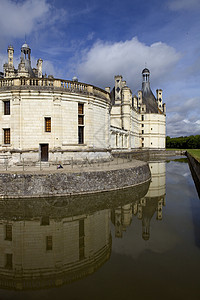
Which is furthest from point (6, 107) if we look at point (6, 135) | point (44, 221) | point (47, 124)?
point (44, 221)

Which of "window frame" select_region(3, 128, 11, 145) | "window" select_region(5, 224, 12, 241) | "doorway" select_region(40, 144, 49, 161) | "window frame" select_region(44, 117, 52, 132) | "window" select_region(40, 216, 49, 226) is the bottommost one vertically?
"window" select_region(5, 224, 12, 241)

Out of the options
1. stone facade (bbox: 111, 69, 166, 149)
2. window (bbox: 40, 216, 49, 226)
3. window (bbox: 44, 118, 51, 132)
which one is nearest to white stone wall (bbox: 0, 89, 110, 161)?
window (bbox: 44, 118, 51, 132)

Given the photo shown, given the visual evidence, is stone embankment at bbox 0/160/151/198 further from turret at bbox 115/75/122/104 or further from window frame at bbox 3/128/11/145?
turret at bbox 115/75/122/104

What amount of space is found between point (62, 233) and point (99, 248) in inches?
81.7

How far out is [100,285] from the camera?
223 inches

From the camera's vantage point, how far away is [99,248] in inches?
317

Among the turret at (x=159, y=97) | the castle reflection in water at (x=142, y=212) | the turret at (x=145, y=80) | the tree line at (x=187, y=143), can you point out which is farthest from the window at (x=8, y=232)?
the tree line at (x=187, y=143)

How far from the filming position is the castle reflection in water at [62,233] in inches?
253

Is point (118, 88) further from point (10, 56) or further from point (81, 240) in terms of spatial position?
Result: point (81, 240)

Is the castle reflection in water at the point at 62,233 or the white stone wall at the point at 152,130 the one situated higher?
the white stone wall at the point at 152,130

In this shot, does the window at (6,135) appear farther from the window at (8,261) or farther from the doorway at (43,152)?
the window at (8,261)

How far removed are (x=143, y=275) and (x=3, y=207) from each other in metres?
8.82

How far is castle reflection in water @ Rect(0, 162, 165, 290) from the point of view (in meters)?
6.43

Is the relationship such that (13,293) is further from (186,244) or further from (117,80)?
(117,80)
